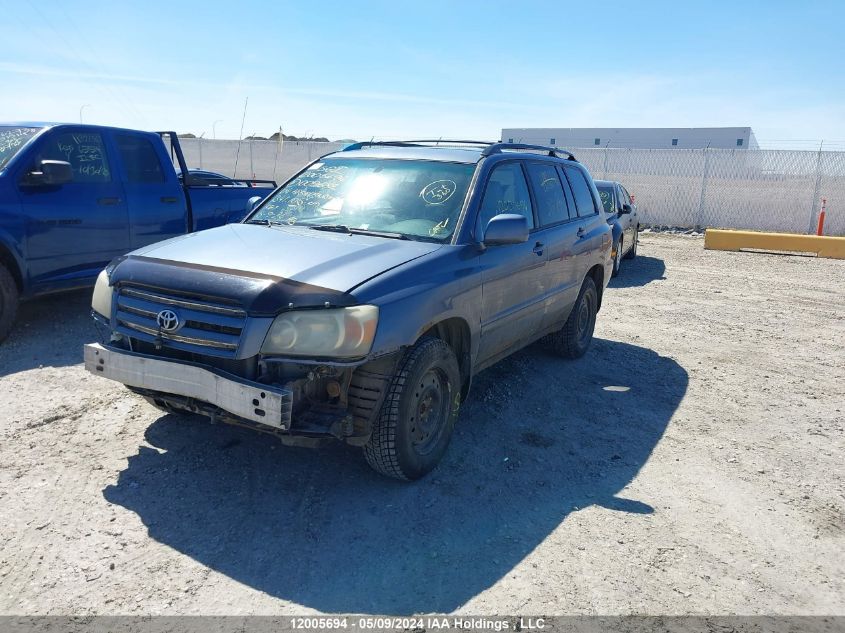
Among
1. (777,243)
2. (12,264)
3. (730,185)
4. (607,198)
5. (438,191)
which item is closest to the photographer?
(438,191)

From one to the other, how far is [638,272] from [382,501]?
10066 millimetres

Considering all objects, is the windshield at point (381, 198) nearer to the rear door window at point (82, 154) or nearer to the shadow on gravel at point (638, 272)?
the rear door window at point (82, 154)

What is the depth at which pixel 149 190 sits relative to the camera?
7.37 meters

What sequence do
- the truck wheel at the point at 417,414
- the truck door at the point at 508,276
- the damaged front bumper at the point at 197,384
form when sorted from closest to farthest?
the damaged front bumper at the point at 197,384, the truck wheel at the point at 417,414, the truck door at the point at 508,276

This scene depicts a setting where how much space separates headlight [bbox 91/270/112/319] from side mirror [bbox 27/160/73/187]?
2.66 metres

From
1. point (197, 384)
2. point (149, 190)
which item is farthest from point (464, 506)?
point (149, 190)

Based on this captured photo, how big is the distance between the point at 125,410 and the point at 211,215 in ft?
12.3

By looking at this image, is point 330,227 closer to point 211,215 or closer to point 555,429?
point 555,429

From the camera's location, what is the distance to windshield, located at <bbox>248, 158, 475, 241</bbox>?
443 cm

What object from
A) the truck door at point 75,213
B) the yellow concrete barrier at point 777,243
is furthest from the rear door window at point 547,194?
the yellow concrete barrier at point 777,243

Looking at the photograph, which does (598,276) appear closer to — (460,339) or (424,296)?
(460,339)

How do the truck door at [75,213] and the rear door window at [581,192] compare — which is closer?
the truck door at [75,213]

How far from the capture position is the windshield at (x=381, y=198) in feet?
14.5

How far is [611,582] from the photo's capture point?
3188 millimetres
